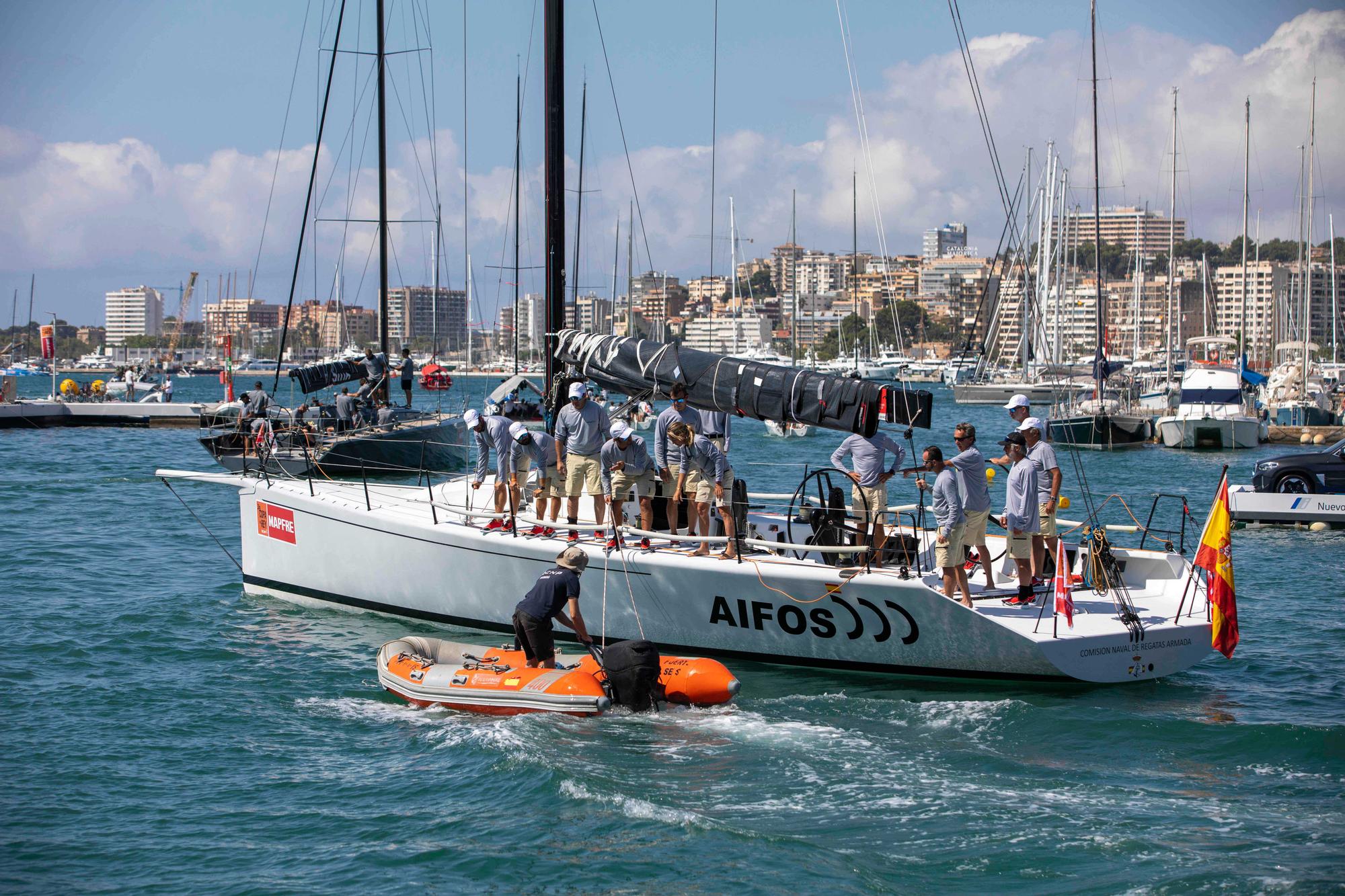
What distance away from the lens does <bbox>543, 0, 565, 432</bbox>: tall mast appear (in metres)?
13.2

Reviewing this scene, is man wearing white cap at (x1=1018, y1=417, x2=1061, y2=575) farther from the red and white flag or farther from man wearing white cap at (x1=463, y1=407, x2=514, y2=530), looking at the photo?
man wearing white cap at (x1=463, y1=407, x2=514, y2=530)

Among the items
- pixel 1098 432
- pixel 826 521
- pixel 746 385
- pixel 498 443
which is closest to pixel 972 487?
pixel 826 521

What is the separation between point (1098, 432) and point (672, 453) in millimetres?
30133

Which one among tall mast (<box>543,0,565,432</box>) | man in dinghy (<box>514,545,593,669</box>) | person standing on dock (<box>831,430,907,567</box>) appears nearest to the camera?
man in dinghy (<box>514,545,593,669</box>)

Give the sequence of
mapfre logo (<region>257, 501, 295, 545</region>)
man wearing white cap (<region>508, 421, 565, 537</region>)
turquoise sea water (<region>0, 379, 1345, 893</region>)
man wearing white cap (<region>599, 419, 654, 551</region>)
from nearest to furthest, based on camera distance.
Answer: turquoise sea water (<region>0, 379, 1345, 893</region>) < man wearing white cap (<region>599, 419, 654, 551</region>) < man wearing white cap (<region>508, 421, 565, 537</region>) < mapfre logo (<region>257, 501, 295, 545</region>)

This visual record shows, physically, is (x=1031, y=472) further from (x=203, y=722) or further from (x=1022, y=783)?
(x=203, y=722)

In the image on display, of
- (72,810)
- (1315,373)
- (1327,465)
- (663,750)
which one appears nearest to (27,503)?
(72,810)

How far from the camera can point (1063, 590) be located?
33.9 ft

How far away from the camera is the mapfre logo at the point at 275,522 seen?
47.1 ft

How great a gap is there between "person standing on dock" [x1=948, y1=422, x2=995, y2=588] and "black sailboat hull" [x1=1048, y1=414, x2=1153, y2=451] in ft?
94.4

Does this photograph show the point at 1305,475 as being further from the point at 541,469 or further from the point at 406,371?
the point at 406,371

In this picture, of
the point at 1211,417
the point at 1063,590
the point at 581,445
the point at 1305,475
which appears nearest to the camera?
the point at 1063,590

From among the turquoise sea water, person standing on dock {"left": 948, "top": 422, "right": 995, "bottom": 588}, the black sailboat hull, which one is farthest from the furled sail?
the black sailboat hull

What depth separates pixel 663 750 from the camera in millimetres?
9352
